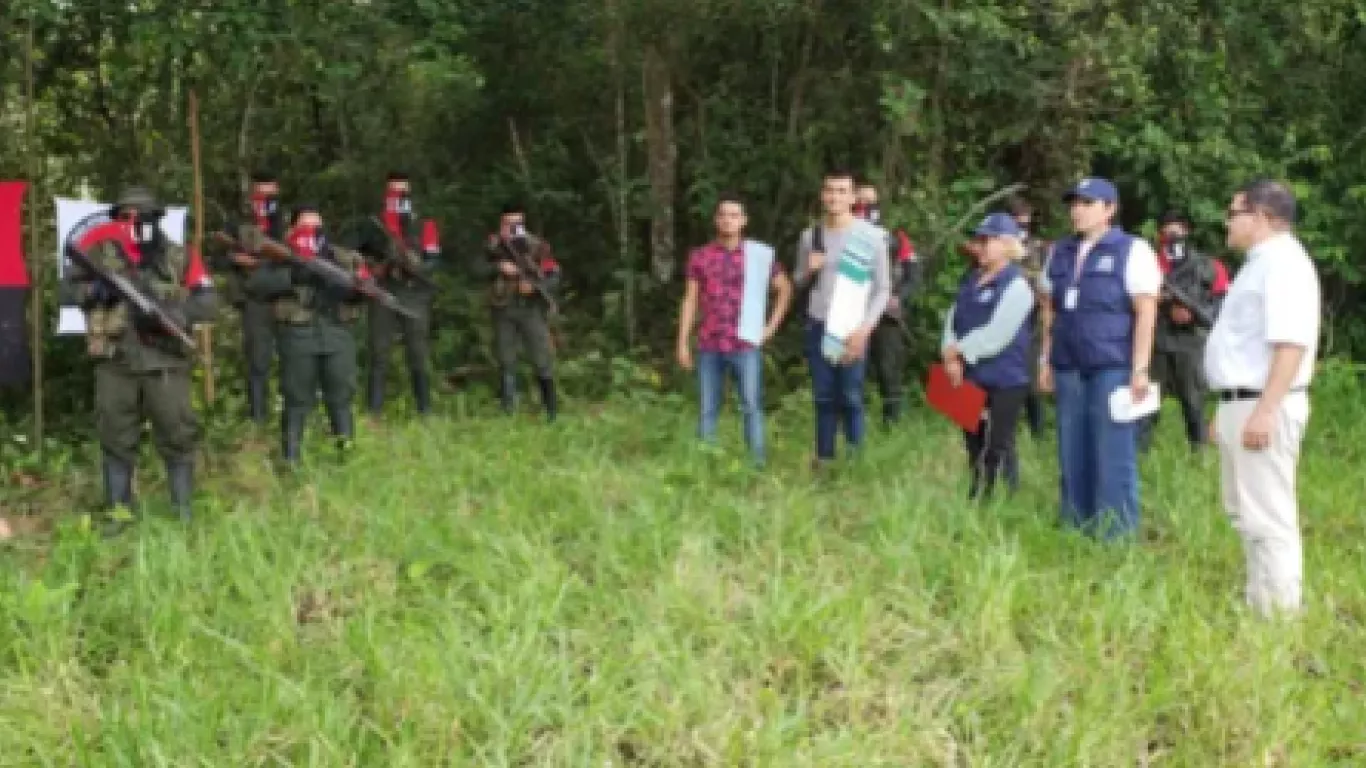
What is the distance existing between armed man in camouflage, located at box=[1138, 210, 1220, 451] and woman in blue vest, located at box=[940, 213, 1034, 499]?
209 cm

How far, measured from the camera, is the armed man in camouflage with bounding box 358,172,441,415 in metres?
8.53

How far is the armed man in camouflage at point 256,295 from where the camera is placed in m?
7.18

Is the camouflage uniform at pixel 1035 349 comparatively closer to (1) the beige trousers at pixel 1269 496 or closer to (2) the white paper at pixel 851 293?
(2) the white paper at pixel 851 293

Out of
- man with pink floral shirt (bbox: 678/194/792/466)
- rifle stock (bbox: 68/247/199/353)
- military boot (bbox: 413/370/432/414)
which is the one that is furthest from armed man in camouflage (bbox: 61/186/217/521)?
military boot (bbox: 413/370/432/414)

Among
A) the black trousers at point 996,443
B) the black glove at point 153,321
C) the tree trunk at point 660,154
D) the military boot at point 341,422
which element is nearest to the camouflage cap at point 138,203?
the black glove at point 153,321

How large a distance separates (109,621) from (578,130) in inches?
349

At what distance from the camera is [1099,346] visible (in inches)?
194

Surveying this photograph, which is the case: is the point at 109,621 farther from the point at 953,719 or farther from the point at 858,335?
the point at 858,335

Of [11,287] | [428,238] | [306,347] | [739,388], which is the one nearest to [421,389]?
[428,238]

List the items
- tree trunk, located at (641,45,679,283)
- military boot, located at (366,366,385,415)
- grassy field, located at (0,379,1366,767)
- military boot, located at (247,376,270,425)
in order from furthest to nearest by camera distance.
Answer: tree trunk, located at (641,45,679,283) → military boot, located at (366,366,385,415) → military boot, located at (247,376,270,425) → grassy field, located at (0,379,1366,767)

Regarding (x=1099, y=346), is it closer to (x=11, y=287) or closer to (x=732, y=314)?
(x=732, y=314)

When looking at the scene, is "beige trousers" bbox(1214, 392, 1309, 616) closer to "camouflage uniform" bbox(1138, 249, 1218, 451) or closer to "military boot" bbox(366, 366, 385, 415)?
"camouflage uniform" bbox(1138, 249, 1218, 451)

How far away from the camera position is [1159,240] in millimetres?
7754

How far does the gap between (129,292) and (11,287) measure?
1.72 m
